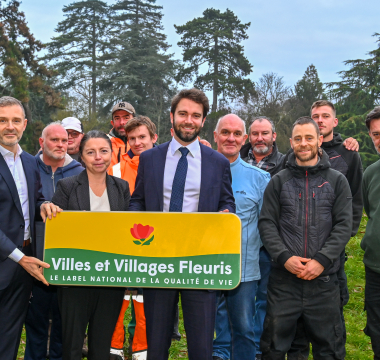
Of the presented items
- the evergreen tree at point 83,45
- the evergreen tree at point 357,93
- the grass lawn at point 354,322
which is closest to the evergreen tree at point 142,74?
the evergreen tree at point 83,45

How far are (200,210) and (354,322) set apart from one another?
367 cm

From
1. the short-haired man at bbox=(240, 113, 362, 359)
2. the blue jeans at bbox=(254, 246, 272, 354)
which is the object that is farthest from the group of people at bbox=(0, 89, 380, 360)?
the blue jeans at bbox=(254, 246, 272, 354)

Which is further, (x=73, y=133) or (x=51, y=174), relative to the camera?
(x=73, y=133)

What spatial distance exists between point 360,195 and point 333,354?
1.71 m

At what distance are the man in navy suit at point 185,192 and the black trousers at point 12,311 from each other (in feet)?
3.34

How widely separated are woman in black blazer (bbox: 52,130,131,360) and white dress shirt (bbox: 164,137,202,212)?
453 millimetres

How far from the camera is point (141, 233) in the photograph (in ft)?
9.89

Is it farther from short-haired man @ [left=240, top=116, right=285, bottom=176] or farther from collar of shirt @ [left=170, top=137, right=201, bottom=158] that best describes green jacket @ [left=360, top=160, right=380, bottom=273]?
collar of shirt @ [left=170, top=137, right=201, bottom=158]

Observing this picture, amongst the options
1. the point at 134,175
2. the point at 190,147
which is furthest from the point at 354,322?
the point at 190,147

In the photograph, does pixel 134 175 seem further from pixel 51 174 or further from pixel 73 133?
pixel 73 133

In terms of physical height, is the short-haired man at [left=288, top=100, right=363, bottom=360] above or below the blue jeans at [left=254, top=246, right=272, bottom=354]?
above

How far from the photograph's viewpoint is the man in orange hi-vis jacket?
415 centimetres

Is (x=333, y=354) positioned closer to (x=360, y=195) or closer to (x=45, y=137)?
(x=360, y=195)

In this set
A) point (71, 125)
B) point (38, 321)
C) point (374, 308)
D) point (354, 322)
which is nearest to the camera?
point (374, 308)
